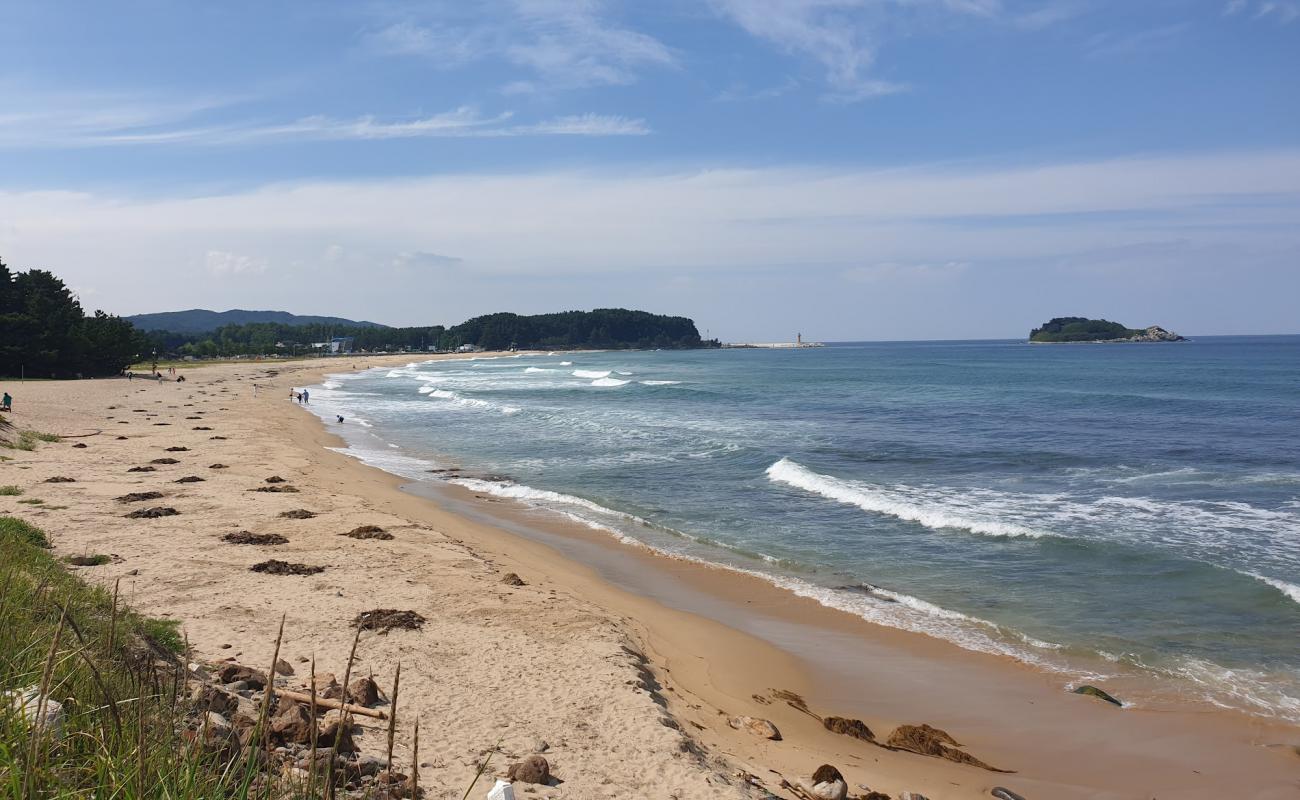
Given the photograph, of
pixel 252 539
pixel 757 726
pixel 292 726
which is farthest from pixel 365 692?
pixel 252 539

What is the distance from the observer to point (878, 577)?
46.6 ft

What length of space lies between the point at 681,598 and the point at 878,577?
371 cm

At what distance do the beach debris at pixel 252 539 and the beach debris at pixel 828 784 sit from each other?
10.2 meters

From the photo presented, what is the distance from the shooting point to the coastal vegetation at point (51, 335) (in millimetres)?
52531

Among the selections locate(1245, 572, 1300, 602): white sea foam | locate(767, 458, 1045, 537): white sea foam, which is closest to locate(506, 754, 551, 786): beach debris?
locate(1245, 572, 1300, 602): white sea foam

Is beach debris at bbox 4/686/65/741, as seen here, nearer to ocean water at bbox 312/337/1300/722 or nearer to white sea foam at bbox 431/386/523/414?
ocean water at bbox 312/337/1300/722

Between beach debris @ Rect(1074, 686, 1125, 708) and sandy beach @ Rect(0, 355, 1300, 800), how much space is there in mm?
193

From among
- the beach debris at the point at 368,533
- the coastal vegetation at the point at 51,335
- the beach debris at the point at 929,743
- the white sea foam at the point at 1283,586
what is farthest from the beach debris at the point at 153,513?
the coastal vegetation at the point at 51,335

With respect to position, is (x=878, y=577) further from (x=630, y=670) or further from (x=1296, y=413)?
(x=1296, y=413)

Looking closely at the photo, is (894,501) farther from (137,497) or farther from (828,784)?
(137,497)

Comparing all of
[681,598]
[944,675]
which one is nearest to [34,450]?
[681,598]

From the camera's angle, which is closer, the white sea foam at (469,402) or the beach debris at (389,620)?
the beach debris at (389,620)

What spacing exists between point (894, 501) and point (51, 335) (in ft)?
192

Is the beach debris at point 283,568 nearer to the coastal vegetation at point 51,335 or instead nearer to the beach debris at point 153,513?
the beach debris at point 153,513
